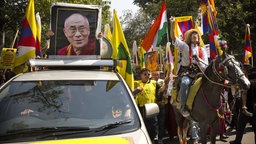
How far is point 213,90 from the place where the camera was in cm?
757

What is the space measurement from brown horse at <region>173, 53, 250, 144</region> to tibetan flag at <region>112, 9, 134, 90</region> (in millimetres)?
1463

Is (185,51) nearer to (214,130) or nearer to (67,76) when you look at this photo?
(214,130)

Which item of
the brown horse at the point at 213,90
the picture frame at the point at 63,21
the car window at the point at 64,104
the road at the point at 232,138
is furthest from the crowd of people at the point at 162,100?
the car window at the point at 64,104

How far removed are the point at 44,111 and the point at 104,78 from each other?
99 cm

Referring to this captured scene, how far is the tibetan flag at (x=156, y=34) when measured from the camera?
1059 cm

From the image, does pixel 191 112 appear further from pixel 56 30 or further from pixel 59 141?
pixel 59 141

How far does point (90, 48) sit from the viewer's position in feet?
27.3

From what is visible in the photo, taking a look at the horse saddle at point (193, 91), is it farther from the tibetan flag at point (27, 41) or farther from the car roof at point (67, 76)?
the tibetan flag at point (27, 41)

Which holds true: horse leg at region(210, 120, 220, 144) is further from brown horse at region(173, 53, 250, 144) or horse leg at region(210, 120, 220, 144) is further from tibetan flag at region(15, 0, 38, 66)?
tibetan flag at region(15, 0, 38, 66)

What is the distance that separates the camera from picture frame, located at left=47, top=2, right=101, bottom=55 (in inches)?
327

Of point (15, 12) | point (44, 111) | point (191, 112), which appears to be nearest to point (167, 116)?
point (191, 112)

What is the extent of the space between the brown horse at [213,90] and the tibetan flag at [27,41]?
12.7ft

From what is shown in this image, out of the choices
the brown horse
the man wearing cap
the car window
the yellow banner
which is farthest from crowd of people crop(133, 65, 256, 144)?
the yellow banner

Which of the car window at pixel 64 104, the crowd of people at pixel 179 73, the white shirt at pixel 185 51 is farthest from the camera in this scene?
the white shirt at pixel 185 51
